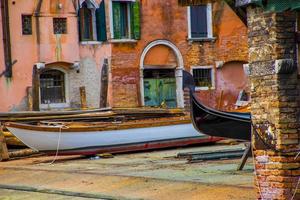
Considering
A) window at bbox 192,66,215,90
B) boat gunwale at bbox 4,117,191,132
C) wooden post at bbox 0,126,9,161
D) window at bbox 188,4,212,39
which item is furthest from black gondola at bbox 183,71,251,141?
window at bbox 188,4,212,39

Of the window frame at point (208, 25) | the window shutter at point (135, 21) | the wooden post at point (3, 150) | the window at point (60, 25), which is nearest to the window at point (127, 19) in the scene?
the window shutter at point (135, 21)

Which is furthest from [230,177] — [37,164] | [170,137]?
[170,137]

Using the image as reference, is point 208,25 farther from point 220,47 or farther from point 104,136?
point 104,136

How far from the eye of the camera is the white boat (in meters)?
18.9

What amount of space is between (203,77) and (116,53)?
4.45 m

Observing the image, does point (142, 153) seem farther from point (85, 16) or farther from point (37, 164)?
point (85, 16)

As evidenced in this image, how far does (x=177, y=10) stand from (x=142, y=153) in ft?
38.6

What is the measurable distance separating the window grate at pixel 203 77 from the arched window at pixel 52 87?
6.17 meters

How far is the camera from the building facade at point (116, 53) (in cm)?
2805

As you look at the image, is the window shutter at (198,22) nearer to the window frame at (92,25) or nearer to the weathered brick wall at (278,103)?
the window frame at (92,25)

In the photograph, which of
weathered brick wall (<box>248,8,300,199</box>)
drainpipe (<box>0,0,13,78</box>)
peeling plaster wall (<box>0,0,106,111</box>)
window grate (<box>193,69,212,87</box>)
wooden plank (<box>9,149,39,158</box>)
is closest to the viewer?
weathered brick wall (<box>248,8,300,199</box>)

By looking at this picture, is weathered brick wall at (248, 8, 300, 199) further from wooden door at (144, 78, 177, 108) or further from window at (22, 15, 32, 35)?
wooden door at (144, 78, 177, 108)

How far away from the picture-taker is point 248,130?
13633 millimetres

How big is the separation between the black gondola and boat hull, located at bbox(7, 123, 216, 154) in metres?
5.88
